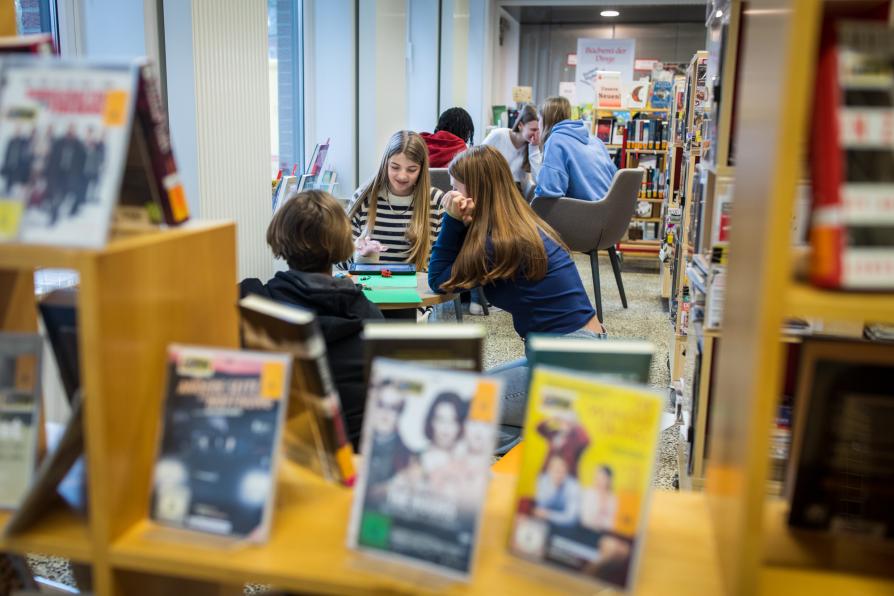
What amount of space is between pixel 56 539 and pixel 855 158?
43.5 inches

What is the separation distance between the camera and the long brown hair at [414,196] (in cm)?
349

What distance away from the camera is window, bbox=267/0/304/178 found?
16.1ft

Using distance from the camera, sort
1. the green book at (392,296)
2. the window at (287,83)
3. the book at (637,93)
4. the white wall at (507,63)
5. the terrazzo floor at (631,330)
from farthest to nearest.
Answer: the white wall at (507,63), the book at (637,93), the window at (287,83), the terrazzo floor at (631,330), the green book at (392,296)

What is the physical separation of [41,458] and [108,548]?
1.07ft

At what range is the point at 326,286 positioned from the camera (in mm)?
1941

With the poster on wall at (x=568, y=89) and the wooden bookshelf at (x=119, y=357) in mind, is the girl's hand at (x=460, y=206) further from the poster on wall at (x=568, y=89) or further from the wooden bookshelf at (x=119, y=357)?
the poster on wall at (x=568, y=89)

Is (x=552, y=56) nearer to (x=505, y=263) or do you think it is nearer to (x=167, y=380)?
(x=505, y=263)

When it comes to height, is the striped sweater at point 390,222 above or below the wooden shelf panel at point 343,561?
above

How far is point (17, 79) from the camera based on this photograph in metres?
1.05

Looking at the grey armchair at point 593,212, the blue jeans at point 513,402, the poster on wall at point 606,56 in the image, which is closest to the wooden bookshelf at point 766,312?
the blue jeans at point 513,402

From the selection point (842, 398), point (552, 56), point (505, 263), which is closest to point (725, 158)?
point (505, 263)

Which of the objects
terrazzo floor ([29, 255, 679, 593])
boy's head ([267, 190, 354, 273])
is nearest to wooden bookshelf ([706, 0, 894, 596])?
boy's head ([267, 190, 354, 273])

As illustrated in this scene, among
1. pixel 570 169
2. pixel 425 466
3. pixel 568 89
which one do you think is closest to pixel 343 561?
pixel 425 466

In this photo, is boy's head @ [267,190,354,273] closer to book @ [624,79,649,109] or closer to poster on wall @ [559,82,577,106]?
book @ [624,79,649,109]
